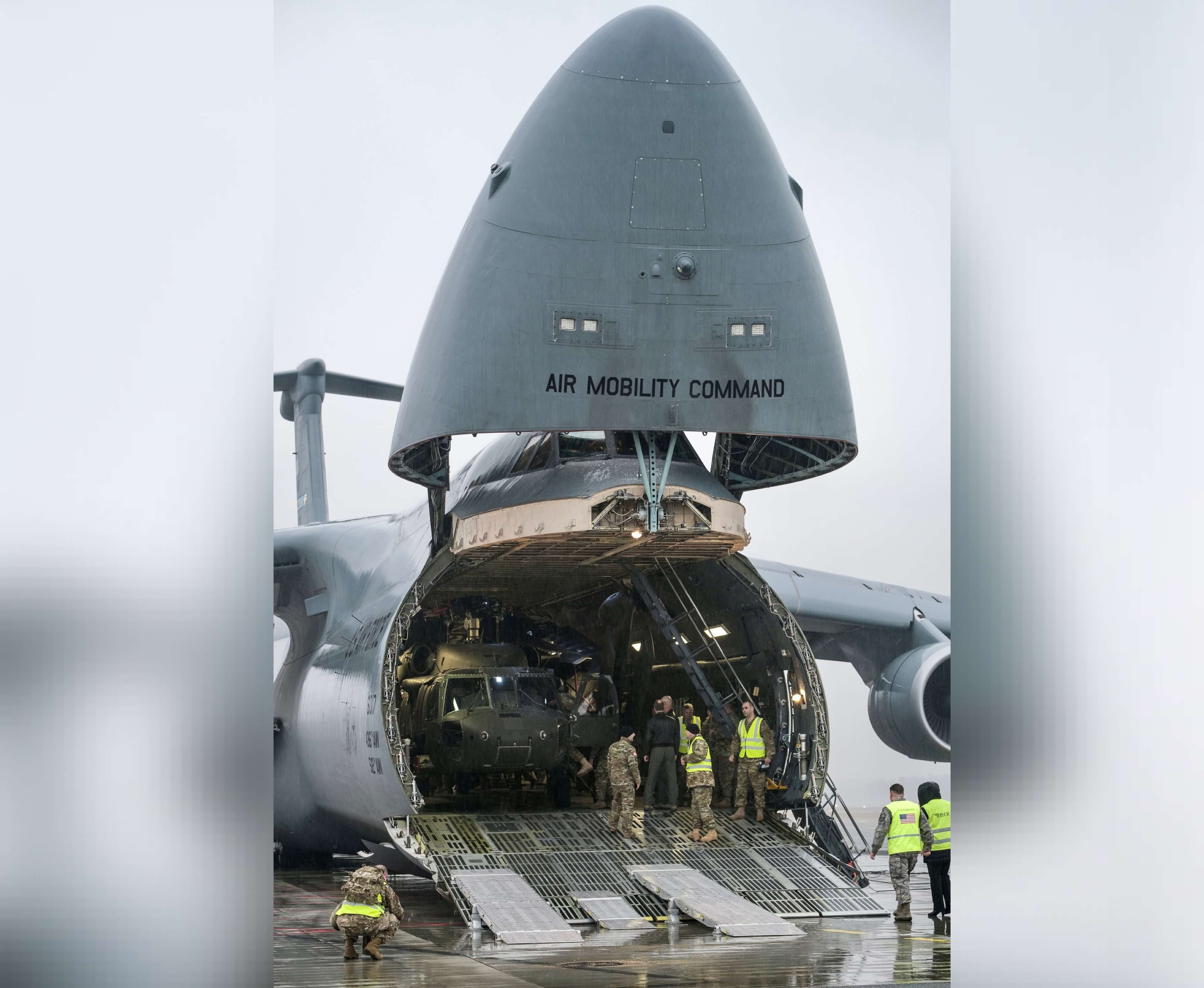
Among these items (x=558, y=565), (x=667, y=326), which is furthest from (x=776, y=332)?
(x=558, y=565)

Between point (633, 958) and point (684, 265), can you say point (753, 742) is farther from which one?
point (684, 265)

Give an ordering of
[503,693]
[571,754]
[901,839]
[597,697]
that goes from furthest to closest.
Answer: [597,697] → [571,754] → [503,693] → [901,839]

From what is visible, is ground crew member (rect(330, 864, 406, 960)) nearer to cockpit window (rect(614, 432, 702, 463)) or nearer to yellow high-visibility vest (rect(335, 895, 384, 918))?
yellow high-visibility vest (rect(335, 895, 384, 918))

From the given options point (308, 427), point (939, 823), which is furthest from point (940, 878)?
point (308, 427)

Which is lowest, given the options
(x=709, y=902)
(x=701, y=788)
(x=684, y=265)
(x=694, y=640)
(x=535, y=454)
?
(x=709, y=902)

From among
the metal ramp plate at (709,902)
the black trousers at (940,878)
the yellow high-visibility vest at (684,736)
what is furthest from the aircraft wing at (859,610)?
the metal ramp plate at (709,902)

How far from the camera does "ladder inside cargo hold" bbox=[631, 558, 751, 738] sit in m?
14.3

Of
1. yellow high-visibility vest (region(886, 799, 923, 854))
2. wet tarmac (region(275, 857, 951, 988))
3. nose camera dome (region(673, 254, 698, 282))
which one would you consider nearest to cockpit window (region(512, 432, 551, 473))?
nose camera dome (region(673, 254, 698, 282))

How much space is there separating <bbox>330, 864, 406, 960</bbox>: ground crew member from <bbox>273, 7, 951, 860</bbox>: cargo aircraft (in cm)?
170

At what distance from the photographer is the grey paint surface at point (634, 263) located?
10.6 metres

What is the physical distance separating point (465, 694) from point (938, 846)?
508 centimetres

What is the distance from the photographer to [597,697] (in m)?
15.7

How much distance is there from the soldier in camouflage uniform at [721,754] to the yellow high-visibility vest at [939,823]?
2639 millimetres
